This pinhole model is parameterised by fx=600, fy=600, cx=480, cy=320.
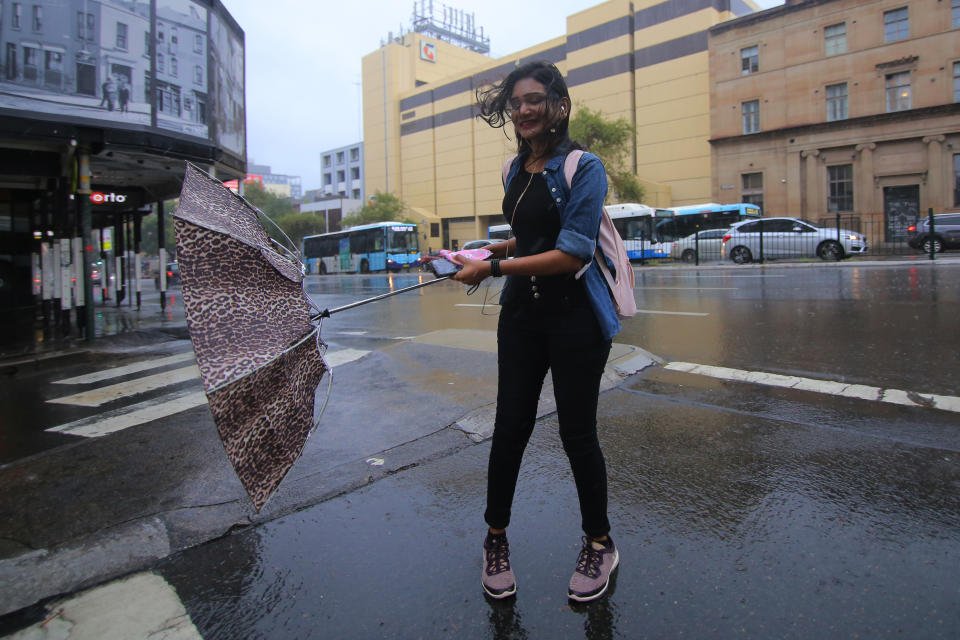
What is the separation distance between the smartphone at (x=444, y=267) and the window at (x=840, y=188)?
125ft

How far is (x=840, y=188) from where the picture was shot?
112 feet

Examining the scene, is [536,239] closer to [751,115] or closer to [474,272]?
[474,272]

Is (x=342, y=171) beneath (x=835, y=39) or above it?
above

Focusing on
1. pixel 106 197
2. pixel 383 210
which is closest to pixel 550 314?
pixel 106 197

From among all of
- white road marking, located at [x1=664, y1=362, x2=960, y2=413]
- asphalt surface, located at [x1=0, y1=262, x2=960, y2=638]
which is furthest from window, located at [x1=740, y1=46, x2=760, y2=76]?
asphalt surface, located at [x1=0, y1=262, x2=960, y2=638]

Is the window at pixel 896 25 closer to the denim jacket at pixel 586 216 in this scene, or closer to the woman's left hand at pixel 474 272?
the denim jacket at pixel 586 216

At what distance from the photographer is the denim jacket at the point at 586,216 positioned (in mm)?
2090

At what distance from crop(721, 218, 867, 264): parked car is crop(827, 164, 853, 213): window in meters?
12.9

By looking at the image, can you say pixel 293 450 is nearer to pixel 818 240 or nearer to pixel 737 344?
pixel 737 344

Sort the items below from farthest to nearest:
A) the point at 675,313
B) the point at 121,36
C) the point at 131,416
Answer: the point at 675,313, the point at 121,36, the point at 131,416

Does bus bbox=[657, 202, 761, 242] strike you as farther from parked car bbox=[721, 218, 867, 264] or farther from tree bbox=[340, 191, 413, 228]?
tree bbox=[340, 191, 413, 228]

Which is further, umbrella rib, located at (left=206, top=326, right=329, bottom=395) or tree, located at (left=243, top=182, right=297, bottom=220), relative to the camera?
tree, located at (left=243, top=182, right=297, bottom=220)

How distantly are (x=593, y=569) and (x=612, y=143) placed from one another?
3879cm

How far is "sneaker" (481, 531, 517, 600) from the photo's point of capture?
7.21 ft
